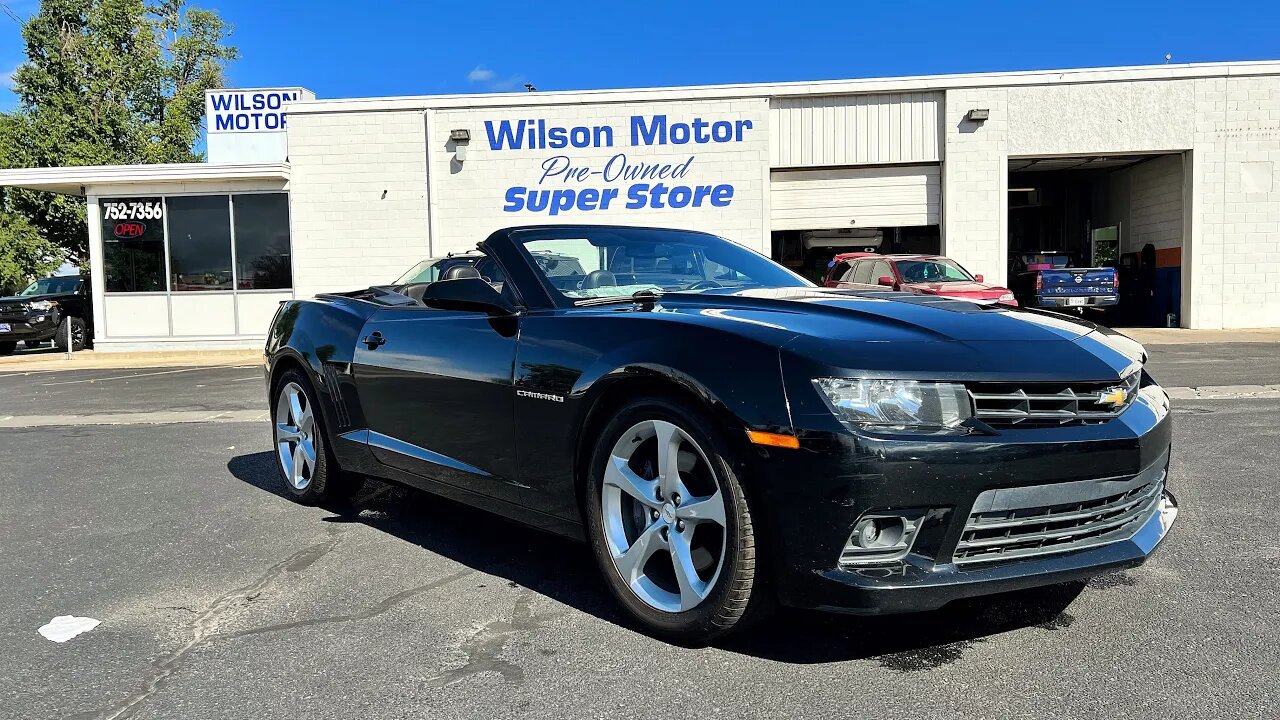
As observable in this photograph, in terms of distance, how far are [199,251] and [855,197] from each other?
13260 mm

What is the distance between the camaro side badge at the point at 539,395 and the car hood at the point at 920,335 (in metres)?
0.47

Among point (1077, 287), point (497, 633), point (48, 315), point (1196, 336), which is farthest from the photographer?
point (48, 315)

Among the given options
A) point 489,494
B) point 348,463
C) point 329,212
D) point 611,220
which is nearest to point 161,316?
point 329,212

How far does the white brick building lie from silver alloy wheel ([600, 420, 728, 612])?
16.0 meters

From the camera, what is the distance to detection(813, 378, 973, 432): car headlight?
264cm

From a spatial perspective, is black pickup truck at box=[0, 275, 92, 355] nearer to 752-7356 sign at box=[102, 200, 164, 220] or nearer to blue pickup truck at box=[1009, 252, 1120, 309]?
752-7356 sign at box=[102, 200, 164, 220]

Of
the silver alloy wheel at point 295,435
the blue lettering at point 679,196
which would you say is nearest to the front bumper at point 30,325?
the blue lettering at point 679,196

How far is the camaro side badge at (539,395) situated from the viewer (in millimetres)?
3391

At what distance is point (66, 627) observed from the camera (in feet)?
11.2

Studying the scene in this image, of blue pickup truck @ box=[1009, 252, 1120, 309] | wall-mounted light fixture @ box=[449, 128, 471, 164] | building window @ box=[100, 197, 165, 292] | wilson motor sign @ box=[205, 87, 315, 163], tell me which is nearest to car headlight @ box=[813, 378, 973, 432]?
blue pickup truck @ box=[1009, 252, 1120, 309]

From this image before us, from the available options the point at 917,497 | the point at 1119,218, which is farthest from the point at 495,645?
the point at 1119,218

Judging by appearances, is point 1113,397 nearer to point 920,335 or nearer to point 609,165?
point 920,335

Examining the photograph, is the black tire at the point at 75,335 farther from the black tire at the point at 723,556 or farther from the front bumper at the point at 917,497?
the front bumper at the point at 917,497

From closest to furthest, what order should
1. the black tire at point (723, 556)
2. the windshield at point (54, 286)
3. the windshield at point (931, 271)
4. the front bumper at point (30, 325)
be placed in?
the black tire at point (723, 556) → the windshield at point (931, 271) → the front bumper at point (30, 325) → the windshield at point (54, 286)
